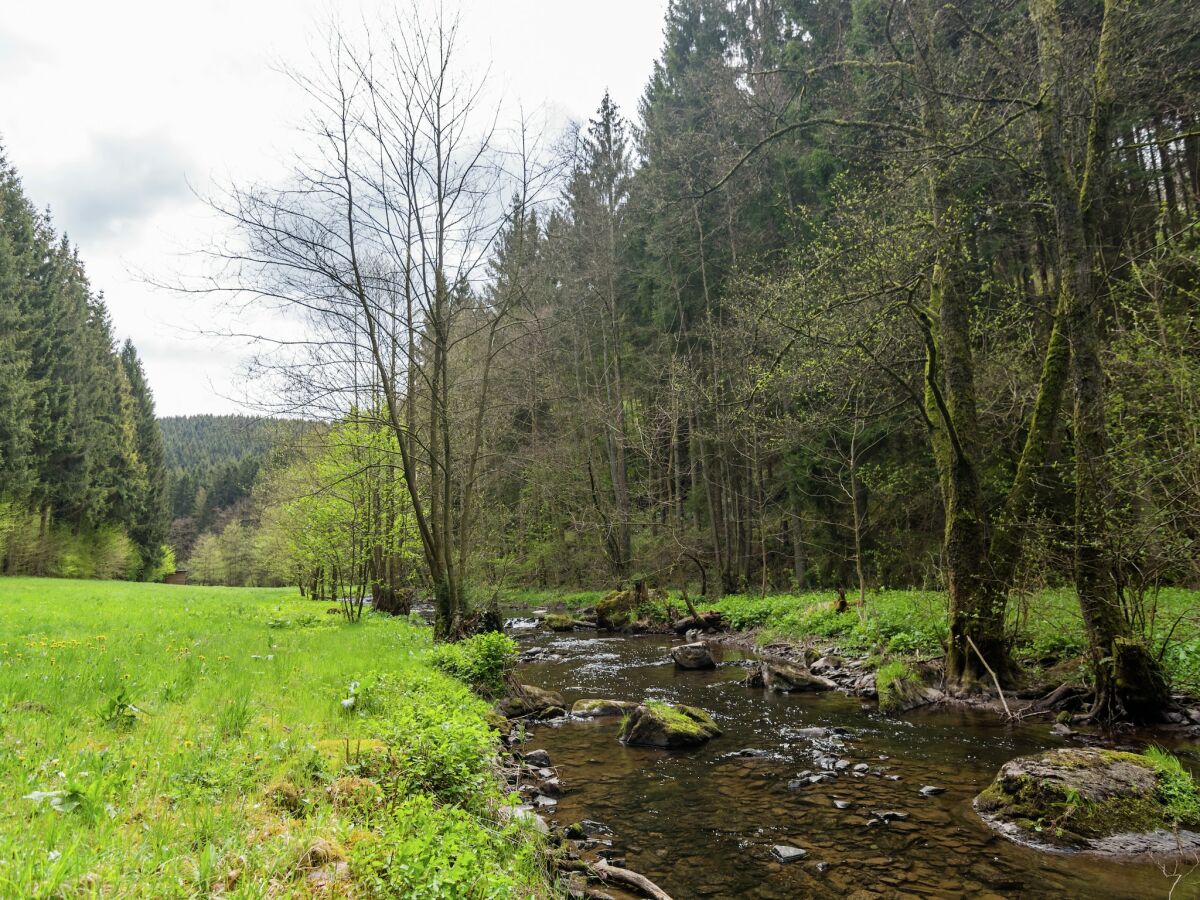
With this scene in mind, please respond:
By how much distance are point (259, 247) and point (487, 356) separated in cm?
483

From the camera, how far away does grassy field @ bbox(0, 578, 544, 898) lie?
2.61 m

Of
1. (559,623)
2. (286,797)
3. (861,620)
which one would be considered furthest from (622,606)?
(286,797)

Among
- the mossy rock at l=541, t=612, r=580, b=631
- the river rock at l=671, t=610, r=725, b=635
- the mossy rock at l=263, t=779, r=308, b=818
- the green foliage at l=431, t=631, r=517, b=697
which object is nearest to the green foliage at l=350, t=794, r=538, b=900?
the mossy rock at l=263, t=779, r=308, b=818

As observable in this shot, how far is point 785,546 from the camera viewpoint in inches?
965

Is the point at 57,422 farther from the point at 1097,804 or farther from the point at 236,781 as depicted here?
the point at 1097,804

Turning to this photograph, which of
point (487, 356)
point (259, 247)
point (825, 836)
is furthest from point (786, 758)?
point (259, 247)

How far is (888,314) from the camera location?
9977 millimetres

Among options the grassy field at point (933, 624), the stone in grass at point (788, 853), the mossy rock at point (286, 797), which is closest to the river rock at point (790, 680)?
the grassy field at point (933, 624)

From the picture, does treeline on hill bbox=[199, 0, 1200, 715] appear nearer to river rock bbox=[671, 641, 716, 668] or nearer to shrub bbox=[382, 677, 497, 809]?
river rock bbox=[671, 641, 716, 668]

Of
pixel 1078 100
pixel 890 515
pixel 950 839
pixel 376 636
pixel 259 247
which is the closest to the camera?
pixel 950 839

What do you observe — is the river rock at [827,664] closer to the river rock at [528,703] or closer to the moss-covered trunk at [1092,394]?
the moss-covered trunk at [1092,394]

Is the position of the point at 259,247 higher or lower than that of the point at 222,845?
higher

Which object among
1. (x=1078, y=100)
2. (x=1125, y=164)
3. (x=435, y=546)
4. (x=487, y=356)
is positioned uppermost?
(x=1125, y=164)

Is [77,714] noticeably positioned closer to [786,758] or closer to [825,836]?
[825,836]
